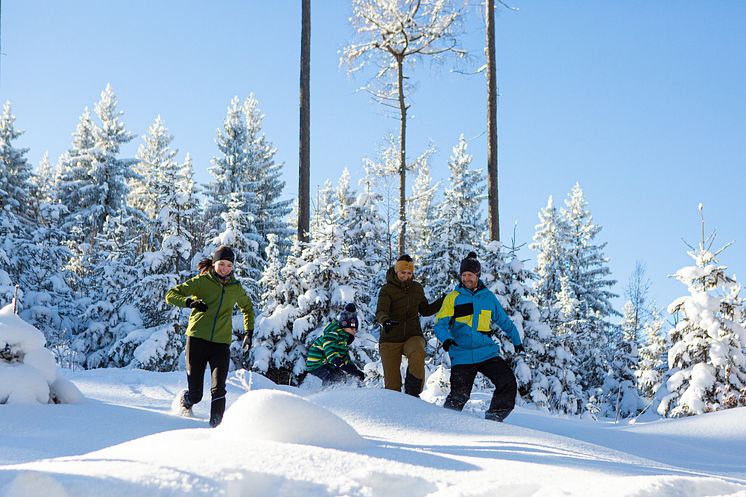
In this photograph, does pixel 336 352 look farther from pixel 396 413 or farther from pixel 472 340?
pixel 396 413

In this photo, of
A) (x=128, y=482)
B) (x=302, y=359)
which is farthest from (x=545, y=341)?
(x=128, y=482)

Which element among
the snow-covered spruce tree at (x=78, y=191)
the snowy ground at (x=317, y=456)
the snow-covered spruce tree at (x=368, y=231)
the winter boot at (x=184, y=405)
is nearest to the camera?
the snowy ground at (x=317, y=456)

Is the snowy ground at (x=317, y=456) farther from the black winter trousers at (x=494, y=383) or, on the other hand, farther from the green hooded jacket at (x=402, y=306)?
the green hooded jacket at (x=402, y=306)

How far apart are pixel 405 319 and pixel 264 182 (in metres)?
29.9

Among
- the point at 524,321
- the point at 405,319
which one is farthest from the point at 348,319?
the point at 524,321

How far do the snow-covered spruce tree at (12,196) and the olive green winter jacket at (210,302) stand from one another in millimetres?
17217

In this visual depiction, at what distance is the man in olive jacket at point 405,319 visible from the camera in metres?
7.54

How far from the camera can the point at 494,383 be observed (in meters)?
6.57

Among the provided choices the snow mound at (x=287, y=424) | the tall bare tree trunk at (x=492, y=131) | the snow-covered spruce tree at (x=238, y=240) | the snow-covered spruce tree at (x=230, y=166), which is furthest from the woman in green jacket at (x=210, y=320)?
the snow-covered spruce tree at (x=230, y=166)

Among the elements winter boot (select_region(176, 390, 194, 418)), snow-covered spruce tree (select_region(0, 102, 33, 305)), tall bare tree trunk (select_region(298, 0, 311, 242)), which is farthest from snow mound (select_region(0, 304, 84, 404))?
snow-covered spruce tree (select_region(0, 102, 33, 305))

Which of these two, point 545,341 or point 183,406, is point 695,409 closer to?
point 545,341

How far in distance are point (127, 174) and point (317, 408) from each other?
35.4 m

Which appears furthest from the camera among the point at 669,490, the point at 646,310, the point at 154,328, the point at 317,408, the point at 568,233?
the point at 646,310

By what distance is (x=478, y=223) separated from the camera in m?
38.3
